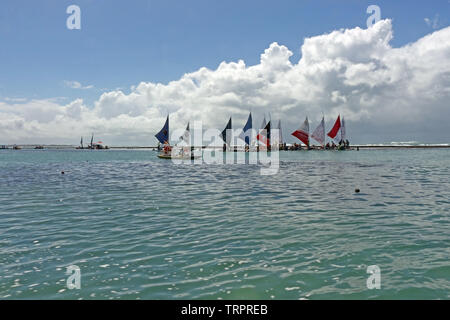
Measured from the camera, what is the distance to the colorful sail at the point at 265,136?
130m

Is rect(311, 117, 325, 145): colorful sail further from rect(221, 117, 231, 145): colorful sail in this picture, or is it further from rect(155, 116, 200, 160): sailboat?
rect(155, 116, 200, 160): sailboat

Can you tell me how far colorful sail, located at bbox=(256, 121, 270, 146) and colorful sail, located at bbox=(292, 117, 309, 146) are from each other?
642 inches

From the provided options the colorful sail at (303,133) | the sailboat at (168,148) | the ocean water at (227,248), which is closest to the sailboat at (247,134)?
the colorful sail at (303,133)

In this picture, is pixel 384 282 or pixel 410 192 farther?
pixel 410 192

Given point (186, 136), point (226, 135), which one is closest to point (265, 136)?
point (226, 135)

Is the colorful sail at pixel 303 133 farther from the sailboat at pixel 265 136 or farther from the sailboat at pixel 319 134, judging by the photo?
the sailboat at pixel 265 136

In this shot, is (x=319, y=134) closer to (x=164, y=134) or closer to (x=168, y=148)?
(x=164, y=134)

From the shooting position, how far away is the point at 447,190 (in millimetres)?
23359

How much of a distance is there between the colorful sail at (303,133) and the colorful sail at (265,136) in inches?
642

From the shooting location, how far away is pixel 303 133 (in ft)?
470
